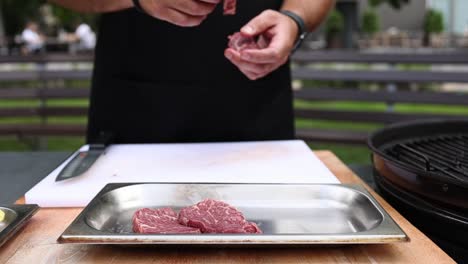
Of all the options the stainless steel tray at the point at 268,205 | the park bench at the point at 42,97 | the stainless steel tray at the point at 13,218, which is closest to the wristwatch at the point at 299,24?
the stainless steel tray at the point at 268,205

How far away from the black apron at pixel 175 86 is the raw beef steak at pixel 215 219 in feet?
2.78

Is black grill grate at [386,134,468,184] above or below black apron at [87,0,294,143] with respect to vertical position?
below

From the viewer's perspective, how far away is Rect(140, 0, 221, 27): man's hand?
1.33 m

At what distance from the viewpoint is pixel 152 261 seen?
0.85 meters

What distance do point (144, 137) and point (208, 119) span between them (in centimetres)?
24

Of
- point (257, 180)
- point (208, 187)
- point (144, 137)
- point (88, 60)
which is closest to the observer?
point (208, 187)

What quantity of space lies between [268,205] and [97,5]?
88 centimetres

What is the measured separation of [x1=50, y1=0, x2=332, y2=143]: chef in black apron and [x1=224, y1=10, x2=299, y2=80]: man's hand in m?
0.26

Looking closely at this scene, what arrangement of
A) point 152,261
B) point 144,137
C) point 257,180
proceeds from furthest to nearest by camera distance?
1. point 144,137
2. point 257,180
3. point 152,261

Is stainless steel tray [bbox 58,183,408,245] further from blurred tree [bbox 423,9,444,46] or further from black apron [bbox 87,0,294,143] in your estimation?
blurred tree [bbox 423,9,444,46]

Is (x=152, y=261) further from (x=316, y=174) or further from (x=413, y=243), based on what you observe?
(x=316, y=174)

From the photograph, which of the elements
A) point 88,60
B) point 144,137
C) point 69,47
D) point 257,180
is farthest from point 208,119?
point 69,47

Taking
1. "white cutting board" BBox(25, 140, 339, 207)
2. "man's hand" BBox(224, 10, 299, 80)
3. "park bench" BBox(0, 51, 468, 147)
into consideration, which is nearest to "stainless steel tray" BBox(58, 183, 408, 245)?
"white cutting board" BBox(25, 140, 339, 207)

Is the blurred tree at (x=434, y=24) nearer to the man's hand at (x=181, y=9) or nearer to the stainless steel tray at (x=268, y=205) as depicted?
the man's hand at (x=181, y=9)
